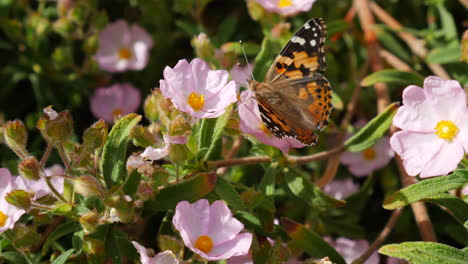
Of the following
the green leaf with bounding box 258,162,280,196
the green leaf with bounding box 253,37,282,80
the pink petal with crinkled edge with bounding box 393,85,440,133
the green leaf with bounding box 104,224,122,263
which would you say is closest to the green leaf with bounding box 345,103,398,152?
the pink petal with crinkled edge with bounding box 393,85,440,133

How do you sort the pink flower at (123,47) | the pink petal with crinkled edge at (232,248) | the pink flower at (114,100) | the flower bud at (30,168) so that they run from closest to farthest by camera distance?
1. the flower bud at (30,168)
2. the pink petal with crinkled edge at (232,248)
3. the pink flower at (114,100)
4. the pink flower at (123,47)

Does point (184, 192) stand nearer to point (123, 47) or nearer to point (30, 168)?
point (30, 168)

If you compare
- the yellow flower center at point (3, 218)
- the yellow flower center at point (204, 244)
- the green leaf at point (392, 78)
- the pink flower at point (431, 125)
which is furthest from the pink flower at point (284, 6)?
the yellow flower center at point (3, 218)

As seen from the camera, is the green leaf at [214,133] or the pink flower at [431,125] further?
the green leaf at [214,133]

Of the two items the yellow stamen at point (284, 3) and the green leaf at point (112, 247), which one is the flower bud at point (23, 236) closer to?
the green leaf at point (112, 247)

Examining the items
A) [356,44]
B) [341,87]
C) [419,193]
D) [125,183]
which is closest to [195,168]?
[125,183]

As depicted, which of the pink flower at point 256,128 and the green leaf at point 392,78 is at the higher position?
the green leaf at point 392,78
